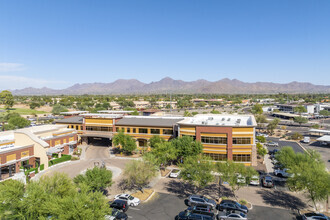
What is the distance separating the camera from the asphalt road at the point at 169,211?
26.3 m

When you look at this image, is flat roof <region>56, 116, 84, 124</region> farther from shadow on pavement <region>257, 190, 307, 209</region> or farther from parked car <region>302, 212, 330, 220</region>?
parked car <region>302, 212, 330, 220</region>

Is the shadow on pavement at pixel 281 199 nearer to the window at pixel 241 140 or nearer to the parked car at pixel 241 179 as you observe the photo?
the parked car at pixel 241 179

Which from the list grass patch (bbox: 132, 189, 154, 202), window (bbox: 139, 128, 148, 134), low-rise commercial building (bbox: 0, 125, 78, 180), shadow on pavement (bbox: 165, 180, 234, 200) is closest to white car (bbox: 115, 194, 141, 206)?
grass patch (bbox: 132, 189, 154, 202)

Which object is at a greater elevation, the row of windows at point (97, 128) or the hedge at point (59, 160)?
the row of windows at point (97, 128)

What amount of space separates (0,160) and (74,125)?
90.7 ft

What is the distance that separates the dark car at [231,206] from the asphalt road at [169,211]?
0.94 metres

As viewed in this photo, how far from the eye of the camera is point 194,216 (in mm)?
24797

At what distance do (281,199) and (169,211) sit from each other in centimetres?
1657

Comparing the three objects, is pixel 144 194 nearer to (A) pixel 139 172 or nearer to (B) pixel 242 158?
(A) pixel 139 172

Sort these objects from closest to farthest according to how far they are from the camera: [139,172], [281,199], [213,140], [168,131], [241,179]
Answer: [241,179]
[281,199]
[139,172]
[213,140]
[168,131]

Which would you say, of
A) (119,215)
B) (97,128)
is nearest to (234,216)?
(119,215)

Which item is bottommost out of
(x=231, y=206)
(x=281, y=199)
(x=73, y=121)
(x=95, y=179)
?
(x=281, y=199)

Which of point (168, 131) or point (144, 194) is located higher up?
point (168, 131)

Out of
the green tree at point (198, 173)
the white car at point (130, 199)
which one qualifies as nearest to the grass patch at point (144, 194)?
the white car at point (130, 199)
